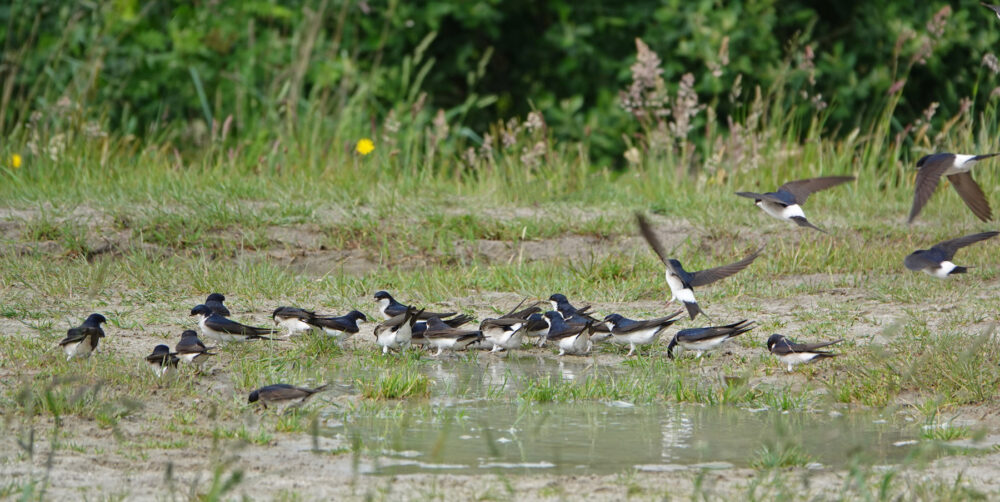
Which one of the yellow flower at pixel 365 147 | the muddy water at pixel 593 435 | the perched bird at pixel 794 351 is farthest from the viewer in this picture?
the yellow flower at pixel 365 147

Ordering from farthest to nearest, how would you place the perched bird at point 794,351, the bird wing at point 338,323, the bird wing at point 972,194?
the bird wing at point 972,194 → the bird wing at point 338,323 → the perched bird at point 794,351

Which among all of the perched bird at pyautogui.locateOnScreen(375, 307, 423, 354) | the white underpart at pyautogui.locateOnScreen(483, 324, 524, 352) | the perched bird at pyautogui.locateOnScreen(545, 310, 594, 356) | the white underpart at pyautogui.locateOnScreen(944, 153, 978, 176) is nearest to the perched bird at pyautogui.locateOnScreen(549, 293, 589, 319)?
the perched bird at pyautogui.locateOnScreen(545, 310, 594, 356)

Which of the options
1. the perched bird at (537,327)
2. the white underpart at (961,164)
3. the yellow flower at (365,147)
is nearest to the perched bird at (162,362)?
the perched bird at (537,327)

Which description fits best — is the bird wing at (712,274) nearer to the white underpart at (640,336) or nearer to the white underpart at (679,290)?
the white underpart at (679,290)

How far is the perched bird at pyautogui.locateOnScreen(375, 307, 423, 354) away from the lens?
5664mm

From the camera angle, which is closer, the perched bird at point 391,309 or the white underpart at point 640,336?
the white underpart at point 640,336

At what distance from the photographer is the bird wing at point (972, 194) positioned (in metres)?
6.27

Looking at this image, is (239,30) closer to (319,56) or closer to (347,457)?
(319,56)

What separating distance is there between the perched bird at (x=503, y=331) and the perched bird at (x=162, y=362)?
1.61 meters

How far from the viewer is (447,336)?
5781 mm

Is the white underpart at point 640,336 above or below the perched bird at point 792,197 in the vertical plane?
below

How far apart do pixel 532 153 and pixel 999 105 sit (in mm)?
7414

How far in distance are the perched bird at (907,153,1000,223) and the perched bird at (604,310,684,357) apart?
1.37m

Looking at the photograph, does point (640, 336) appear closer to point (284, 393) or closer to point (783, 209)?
point (783, 209)
